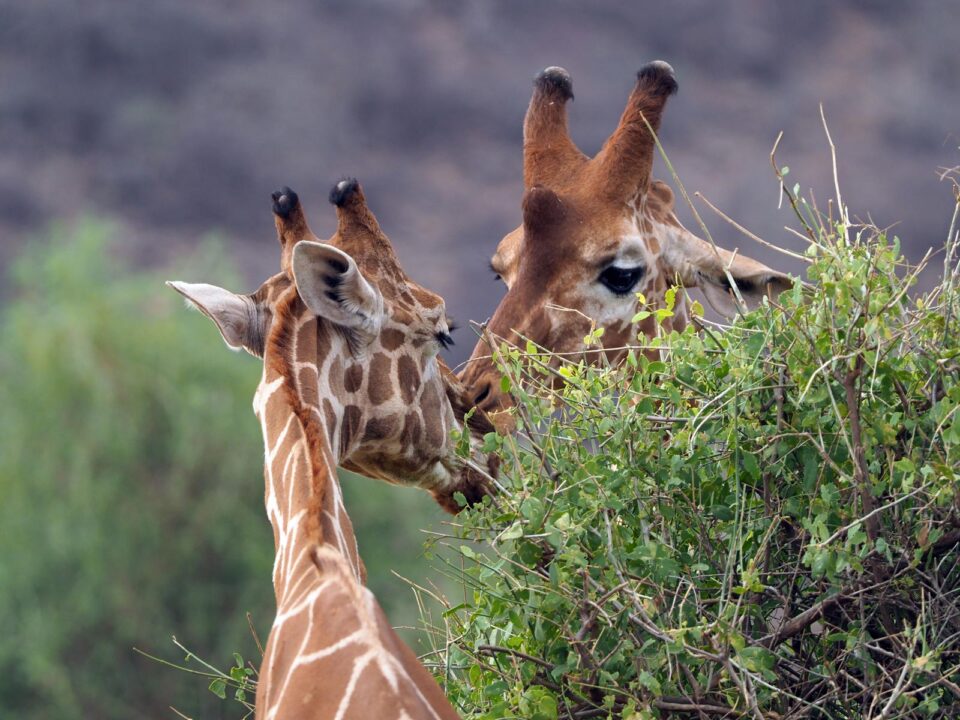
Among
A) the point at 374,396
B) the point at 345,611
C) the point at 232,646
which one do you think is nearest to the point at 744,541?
the point at 345,611

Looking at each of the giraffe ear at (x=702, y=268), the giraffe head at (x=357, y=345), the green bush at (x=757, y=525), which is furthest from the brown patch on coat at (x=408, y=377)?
the giraffe ear at (x=702, y=268)

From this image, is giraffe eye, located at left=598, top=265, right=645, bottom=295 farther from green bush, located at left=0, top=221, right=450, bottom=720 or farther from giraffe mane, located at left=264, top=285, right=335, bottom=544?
green bush, located at left=0, top=221, right=450, bottom=720

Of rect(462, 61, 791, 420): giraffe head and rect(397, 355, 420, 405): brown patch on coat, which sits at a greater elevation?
rect(462, 61, 791, 420): giraffe head

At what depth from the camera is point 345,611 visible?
1.93 metres

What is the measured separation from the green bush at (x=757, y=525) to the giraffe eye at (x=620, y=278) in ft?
4.17

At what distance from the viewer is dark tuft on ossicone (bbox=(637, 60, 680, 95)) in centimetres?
372

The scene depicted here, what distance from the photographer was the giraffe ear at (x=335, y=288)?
2.49 metres

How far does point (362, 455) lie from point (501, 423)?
0.33 m

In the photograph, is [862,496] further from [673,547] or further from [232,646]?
[232,646]

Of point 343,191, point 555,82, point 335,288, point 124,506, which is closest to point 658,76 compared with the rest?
point 555,82

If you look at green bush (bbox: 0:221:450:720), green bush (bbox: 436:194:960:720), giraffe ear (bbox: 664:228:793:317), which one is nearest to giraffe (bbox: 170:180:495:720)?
green bush (bbox: 436:194:960:720)

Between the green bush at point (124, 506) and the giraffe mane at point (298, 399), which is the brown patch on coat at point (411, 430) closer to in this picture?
the giraffe mane at point (298, 399)

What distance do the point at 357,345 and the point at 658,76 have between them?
147 cm

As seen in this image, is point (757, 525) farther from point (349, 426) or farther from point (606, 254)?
point (606, 254)
